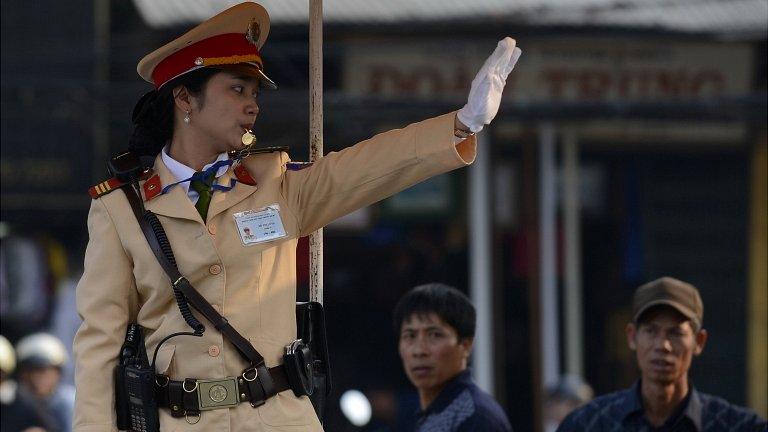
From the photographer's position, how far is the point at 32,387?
30.1 ft

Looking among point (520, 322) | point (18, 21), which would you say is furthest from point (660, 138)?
point (18, 21)

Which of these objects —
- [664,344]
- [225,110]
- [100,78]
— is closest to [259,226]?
[225,110]

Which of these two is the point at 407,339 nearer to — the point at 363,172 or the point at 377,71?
the point at 363,172

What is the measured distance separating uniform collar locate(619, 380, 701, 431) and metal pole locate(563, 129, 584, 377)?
17.7ft

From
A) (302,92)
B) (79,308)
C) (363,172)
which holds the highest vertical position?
(302,92)

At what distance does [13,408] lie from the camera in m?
8.38

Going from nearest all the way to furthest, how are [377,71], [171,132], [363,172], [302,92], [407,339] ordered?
[363,172] → [171,132] → [407,339] → [302,92] → [377,71]

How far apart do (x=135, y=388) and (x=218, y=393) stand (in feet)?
0.71

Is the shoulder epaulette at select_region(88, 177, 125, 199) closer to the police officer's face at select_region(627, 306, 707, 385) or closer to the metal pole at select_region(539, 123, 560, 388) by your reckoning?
the police officer's face at select_region(627, 306, 707, 385)

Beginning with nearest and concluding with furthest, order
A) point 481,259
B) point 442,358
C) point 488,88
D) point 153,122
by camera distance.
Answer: point 488,88 → point 153,122 → point 442,358 → point 481,259

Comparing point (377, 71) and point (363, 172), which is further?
point (377, 71)

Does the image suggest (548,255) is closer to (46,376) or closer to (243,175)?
(46,376)

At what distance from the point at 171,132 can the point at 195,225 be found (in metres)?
0.36

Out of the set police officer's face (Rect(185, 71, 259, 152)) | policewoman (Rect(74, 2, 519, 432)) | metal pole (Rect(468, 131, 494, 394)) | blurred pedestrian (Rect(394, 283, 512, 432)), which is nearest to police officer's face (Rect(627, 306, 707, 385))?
blurred pedestrian (Rect(394, 283, 512, 432))
